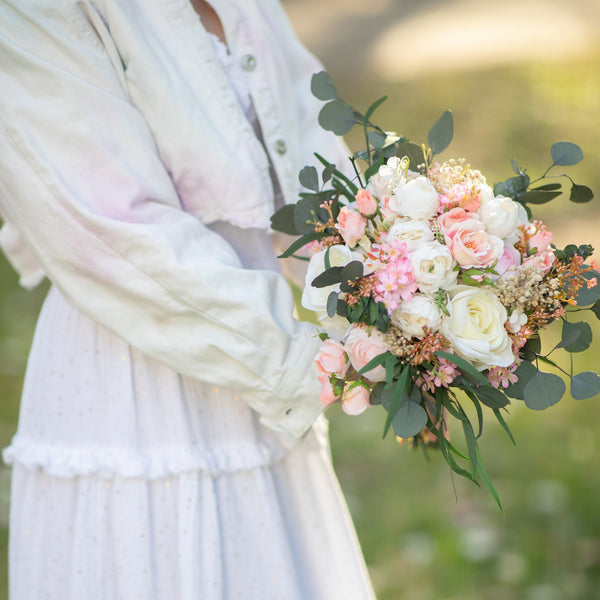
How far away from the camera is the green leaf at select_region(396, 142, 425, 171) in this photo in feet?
4.32

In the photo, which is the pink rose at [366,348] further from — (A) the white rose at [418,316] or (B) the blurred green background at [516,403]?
(B) the blurred green background at [516,403]

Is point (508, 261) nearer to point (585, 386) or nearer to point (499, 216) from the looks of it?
point (499, 216)

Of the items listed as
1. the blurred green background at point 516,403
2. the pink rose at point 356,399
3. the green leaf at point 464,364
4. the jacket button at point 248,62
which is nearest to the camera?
the green leaf at point 464,364

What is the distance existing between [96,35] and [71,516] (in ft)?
2.88

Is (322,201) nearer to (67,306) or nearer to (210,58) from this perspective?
(210,58)

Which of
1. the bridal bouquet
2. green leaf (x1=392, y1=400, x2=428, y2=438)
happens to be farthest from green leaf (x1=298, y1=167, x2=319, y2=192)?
green leaf (x1=392, y1=400, x2=428, y2=438)

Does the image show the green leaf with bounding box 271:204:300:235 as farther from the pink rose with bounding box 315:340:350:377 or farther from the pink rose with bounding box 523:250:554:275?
the pink rose with bounding box 523:250:554:275

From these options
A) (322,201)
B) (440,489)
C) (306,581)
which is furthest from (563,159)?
(440,489)

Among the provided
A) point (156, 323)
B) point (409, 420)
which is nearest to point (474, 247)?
point (409, 420)

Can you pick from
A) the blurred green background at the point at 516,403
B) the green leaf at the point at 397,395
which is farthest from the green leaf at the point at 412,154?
the blurred green background at the point at 516,403

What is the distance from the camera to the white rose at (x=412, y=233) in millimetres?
1157

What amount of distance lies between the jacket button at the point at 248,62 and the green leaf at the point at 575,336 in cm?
80

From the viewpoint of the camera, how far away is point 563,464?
3350 mm

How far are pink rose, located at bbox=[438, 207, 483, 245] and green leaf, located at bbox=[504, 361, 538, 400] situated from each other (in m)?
0.24
